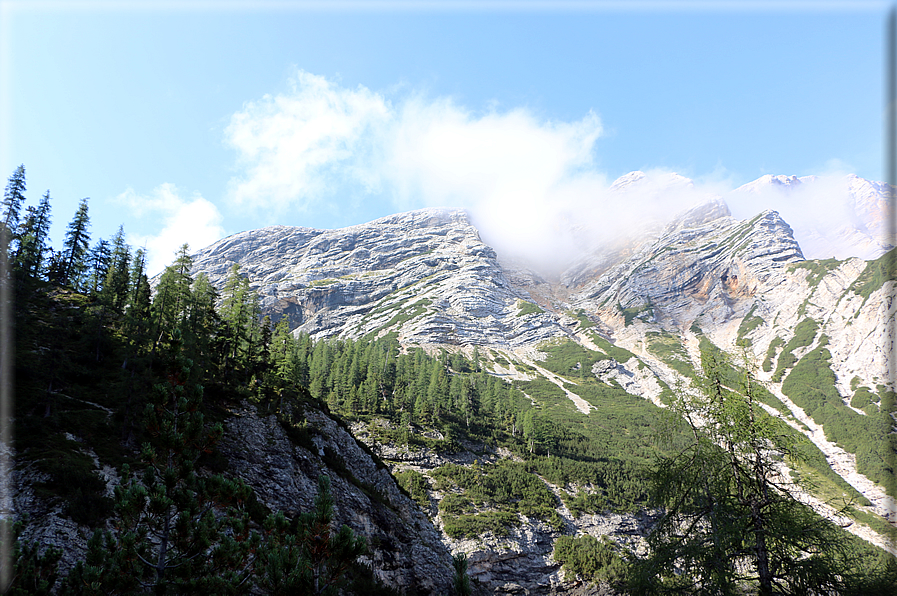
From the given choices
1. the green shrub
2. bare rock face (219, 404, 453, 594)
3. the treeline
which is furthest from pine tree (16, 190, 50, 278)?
the green shrub

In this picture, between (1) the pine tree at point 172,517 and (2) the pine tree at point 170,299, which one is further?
(2) the pine tree at point 170,299

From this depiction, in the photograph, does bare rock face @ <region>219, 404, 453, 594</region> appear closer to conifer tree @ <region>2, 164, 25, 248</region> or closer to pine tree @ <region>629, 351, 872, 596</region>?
pine tree @ <region>629, 351, 872, 596</region>

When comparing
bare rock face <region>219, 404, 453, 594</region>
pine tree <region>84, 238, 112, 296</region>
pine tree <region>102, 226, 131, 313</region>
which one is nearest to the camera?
bare rock face <region>219, 404, 453, 594</region>

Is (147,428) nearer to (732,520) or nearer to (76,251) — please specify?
(732,520)

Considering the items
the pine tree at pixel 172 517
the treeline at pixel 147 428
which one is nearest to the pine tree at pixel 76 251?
the treeline at pixel 147 428

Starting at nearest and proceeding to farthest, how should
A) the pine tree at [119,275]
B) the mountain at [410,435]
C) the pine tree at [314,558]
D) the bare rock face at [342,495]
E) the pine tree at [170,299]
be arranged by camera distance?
1. the pine tree at [314,558]
2. the mountain at [410,435]
3. the bare rock face at [342,495]
4. the pine tree at [170,299]
5. the pine tree at [119,275]

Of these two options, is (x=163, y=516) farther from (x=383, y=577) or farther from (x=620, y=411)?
(x=620, y=411)

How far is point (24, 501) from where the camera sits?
14648 millimetres

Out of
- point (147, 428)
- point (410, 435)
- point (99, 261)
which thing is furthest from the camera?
point (410, 435)

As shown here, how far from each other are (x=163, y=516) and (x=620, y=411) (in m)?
130

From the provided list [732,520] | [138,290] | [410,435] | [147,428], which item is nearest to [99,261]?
[138,290]

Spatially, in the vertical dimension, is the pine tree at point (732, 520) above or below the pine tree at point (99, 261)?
below

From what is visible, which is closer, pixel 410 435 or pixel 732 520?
pixel 732 520

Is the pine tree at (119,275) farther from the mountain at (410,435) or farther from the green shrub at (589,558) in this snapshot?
the green shrub at (589,558)
